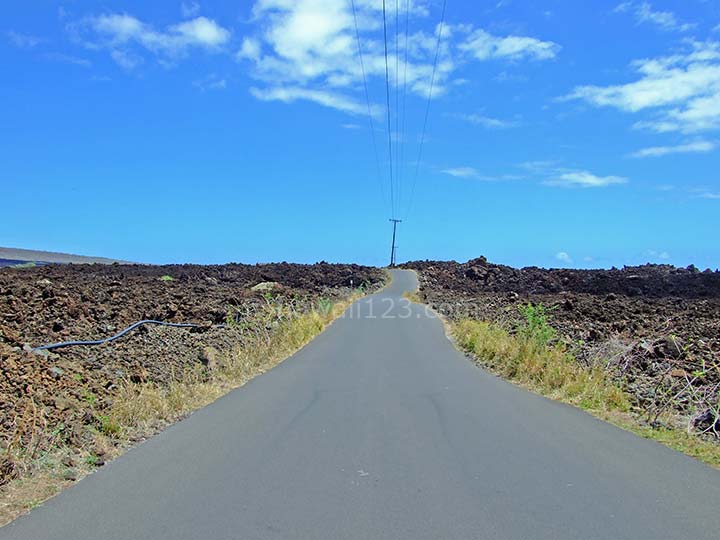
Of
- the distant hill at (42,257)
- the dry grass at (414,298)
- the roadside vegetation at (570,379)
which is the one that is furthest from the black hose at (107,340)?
the distant hill at (42,257)

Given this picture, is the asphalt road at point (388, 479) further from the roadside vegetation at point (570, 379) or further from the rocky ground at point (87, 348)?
the rocky ground at point (87, 348)

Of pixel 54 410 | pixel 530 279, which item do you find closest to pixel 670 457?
pixel 54 410

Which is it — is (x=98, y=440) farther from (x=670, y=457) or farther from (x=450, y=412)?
(x=670, y=457)

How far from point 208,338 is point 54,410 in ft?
26.4

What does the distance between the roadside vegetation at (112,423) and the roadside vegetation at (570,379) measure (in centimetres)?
519

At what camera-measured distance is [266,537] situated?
4723 millimetres

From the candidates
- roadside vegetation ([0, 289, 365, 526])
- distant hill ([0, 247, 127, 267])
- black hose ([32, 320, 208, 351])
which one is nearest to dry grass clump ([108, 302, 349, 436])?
roadside vegetation ([0, 289, 365, 526])

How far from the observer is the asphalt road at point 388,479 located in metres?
4.91

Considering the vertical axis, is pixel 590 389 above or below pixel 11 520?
above

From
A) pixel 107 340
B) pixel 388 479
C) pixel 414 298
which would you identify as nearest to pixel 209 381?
pixel 107 340

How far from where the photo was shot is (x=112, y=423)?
297 inches

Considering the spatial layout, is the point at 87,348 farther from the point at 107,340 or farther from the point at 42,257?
the point at 42,257

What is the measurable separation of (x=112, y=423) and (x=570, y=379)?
7496 millimetres

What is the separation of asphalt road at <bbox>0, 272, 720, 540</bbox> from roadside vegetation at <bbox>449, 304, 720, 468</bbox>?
16.6 inches
